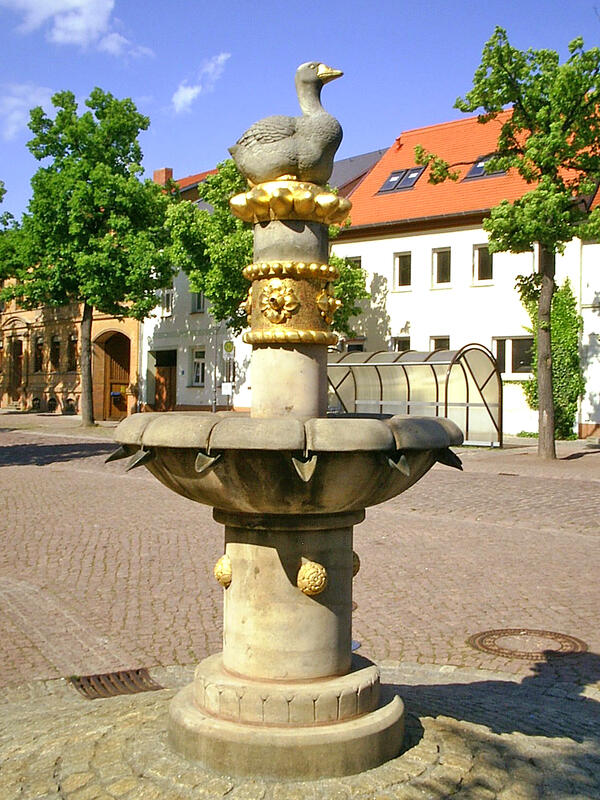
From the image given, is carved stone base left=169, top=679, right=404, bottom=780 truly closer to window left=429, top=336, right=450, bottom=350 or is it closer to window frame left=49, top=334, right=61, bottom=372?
window left=429, top=336, right=450, bottom=350

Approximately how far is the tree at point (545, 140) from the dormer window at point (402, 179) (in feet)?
46.9

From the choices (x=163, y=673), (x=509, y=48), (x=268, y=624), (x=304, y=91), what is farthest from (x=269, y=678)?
(x=509, y=48)

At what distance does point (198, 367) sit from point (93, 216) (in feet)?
33.9

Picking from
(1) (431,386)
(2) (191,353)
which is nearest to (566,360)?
(1) (431,386)

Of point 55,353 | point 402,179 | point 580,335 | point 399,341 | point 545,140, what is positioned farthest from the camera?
point 55,353

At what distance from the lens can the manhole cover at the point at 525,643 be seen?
6.26 metres

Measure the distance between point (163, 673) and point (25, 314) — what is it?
4702 cm

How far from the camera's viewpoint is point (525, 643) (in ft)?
21.4

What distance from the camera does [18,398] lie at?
49.7 metres

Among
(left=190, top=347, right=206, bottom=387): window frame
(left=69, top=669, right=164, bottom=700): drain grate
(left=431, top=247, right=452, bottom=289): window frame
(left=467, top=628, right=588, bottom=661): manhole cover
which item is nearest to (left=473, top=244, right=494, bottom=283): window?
(left=431, top=247, right=452, bottom=289): window frame

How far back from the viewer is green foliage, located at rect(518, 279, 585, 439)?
2812 centimetres

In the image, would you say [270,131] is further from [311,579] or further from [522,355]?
[522,355]

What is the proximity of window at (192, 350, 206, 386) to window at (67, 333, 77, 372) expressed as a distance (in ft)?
25.7

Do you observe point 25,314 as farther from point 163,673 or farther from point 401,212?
point 163,673
